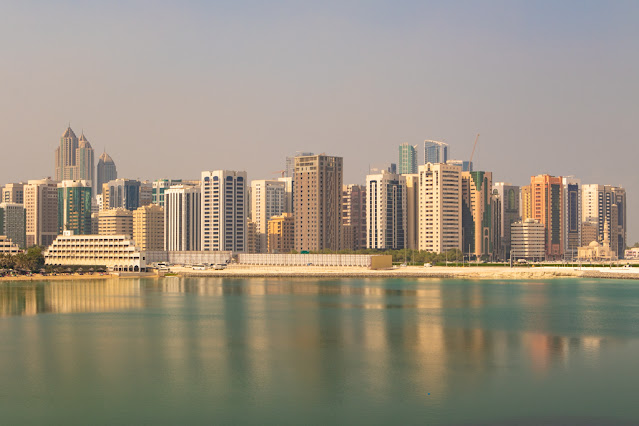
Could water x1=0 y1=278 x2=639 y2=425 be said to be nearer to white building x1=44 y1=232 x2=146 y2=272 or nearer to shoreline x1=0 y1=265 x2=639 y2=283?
white building x1=44 y1=232 x2=146 y2=272

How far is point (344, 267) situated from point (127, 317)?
110 m

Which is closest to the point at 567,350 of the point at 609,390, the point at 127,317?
the point at 609,390

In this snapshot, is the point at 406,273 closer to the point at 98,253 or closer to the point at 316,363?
the point at 98,253

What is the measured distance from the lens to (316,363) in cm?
5147

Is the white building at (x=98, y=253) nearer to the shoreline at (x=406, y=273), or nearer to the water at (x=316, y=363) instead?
the shoreline at (x=406, y=273)

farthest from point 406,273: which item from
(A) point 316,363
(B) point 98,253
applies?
(A) point 316,363

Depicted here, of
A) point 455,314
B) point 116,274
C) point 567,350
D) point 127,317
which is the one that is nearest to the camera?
point 567,350

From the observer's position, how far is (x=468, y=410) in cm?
3953

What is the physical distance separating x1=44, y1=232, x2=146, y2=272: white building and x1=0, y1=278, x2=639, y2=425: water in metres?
Result: 71.7

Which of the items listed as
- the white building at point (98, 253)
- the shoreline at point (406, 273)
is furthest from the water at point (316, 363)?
the shoreline at point (406, 273)

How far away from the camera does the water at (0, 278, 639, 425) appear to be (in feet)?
130

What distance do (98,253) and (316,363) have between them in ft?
420

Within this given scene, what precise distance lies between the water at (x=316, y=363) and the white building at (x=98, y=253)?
235ft

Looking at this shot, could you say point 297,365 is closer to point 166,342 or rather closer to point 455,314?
point 166,342
